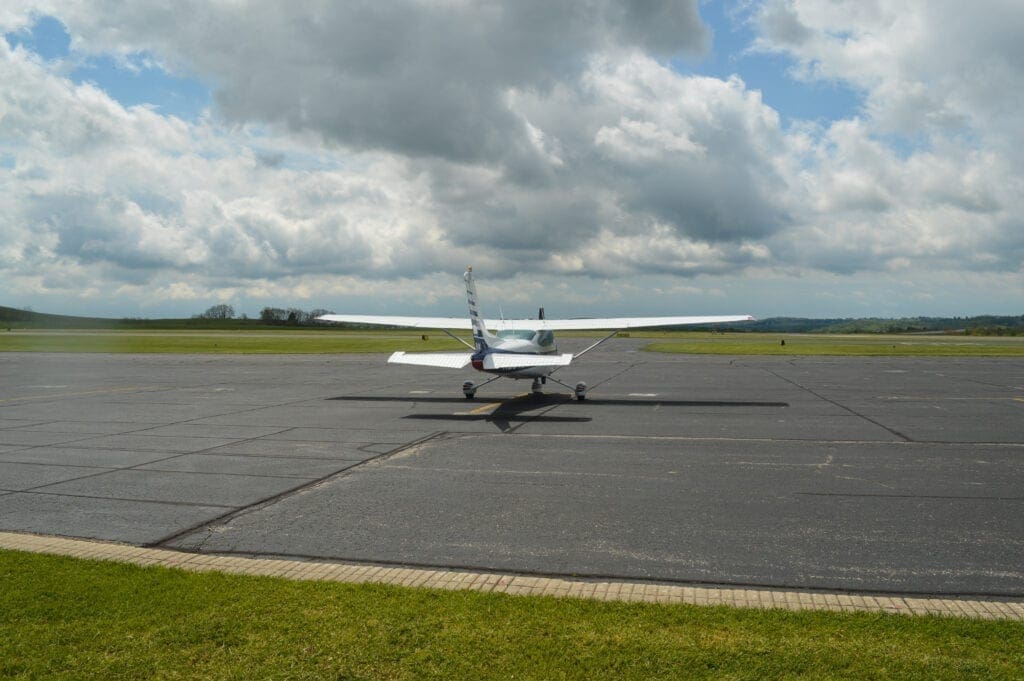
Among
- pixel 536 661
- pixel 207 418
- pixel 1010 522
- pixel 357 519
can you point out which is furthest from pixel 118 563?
pixel 207 418

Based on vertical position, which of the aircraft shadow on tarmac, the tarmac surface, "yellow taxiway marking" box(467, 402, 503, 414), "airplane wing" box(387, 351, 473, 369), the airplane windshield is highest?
the airplane windshield

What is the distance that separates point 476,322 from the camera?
20.9 meters

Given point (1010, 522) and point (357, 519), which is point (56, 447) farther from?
point (1010, 522)

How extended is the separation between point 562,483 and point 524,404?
1095 cm

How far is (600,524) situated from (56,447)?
10769 mm

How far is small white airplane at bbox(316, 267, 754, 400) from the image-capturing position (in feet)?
66.5

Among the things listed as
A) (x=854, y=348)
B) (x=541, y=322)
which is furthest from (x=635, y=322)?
(x=854, y=348)

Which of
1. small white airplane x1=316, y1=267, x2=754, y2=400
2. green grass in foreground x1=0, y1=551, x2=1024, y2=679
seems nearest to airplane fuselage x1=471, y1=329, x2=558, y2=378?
small white airplane x1=316, y1=267, x2=754, y2=400

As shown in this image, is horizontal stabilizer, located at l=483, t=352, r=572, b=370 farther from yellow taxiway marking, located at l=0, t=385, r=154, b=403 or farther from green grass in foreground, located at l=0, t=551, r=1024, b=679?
green grass in foreground, located at l=0, t=551, r=1024, b=679

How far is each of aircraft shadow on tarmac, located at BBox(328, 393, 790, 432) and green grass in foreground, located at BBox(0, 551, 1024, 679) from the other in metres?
10.6

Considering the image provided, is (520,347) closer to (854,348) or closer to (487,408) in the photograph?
(487,408)

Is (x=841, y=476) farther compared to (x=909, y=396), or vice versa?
(x=909, y=396)

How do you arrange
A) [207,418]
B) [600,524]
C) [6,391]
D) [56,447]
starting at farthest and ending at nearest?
[6,391] < [207,418] < [56,447] < [600,524]

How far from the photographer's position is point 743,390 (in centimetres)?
2483
